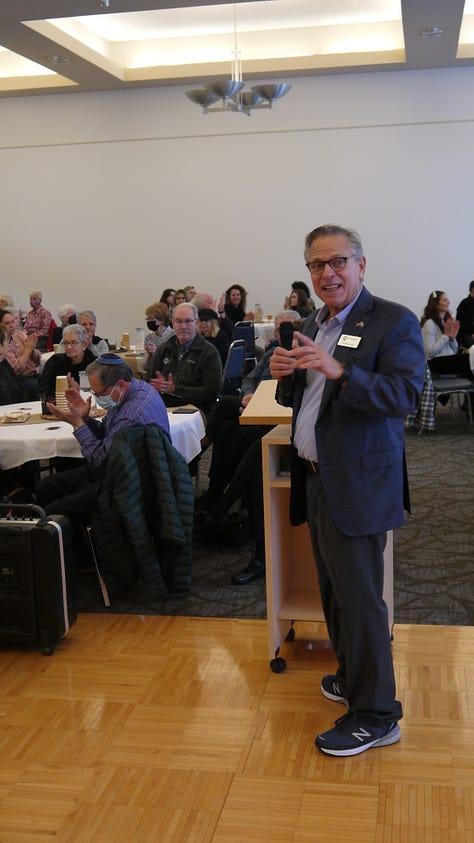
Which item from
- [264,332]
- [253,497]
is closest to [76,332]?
[253,497]

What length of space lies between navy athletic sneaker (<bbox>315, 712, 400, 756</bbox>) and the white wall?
10.0 metres

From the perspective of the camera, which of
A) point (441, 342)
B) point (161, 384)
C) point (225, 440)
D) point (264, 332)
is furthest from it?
point (264, 332)

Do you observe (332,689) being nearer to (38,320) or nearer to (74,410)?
(74,410)

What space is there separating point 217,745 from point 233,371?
4160mm

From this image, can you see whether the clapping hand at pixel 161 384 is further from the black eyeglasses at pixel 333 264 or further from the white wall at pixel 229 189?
the white wall at pixel 229 189

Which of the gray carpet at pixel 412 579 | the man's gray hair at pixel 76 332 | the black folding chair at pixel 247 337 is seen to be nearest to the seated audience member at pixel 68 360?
the man's gray hair at pixel 76 332

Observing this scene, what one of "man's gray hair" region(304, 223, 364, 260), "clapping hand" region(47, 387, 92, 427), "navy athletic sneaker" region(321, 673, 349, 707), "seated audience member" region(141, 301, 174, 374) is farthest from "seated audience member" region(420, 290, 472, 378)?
"man's gray hair" region(304, 223, 364, 260)

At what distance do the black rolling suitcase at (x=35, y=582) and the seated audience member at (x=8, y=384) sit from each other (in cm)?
231

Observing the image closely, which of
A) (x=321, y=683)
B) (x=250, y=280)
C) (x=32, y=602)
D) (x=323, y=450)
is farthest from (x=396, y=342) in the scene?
(x=250, y=280)

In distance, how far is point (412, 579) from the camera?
4.20 m

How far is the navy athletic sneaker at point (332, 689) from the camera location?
9.89 ft

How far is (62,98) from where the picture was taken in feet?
41.3

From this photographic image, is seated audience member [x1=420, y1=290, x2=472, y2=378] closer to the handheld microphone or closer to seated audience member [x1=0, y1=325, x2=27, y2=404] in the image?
seated audience member [x1=0, y1=325, x2=27, y2=404]

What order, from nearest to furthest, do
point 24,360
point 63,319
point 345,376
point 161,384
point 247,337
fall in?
point 345,376 < point 161,384 < point 24,360 < point 247,337 < point 63,319
